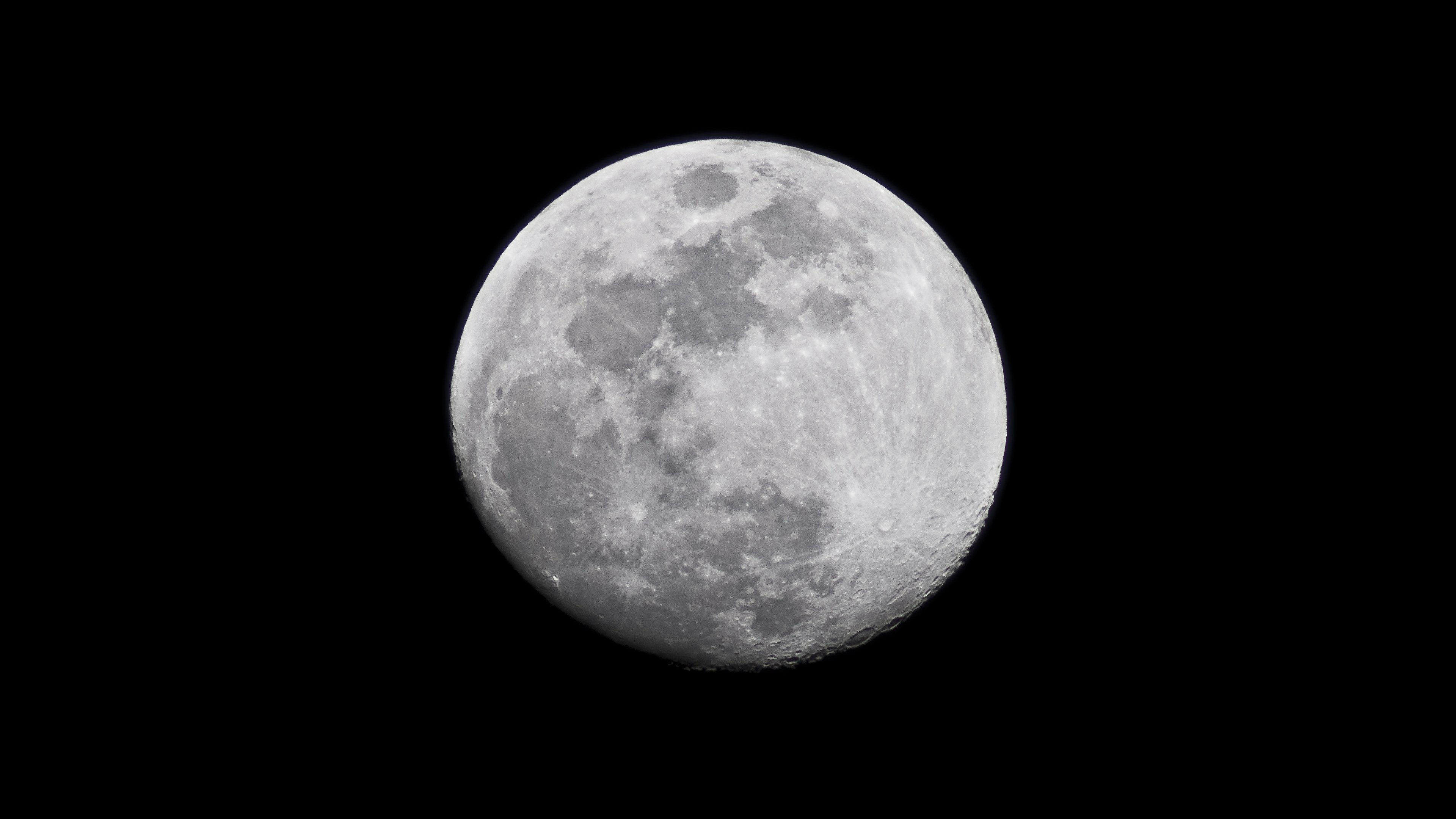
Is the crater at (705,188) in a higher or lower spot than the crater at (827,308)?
higher

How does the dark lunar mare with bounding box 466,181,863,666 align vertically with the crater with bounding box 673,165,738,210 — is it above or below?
below

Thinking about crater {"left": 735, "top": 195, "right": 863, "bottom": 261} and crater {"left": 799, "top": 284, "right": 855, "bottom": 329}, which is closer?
crater {"left": 799, "top": 284, "right": 855, "bottom": 329}

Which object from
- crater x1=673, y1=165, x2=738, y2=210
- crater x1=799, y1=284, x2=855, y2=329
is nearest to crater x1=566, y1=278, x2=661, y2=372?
crater x1=673, y1=165, x2=738, y2=210

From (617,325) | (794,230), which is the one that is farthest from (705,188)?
(617,325)

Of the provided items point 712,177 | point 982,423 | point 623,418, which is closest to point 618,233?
point 712,177

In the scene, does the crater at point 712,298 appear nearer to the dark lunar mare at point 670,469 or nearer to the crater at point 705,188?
the dark lunar mare at point 670,469

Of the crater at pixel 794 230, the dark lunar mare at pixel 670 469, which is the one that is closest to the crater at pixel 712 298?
the dark lunar mare at pixel 670 469

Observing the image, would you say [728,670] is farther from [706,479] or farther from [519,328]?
[519,328]

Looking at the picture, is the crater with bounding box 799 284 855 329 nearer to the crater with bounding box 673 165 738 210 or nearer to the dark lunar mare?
the dark lunar mare
